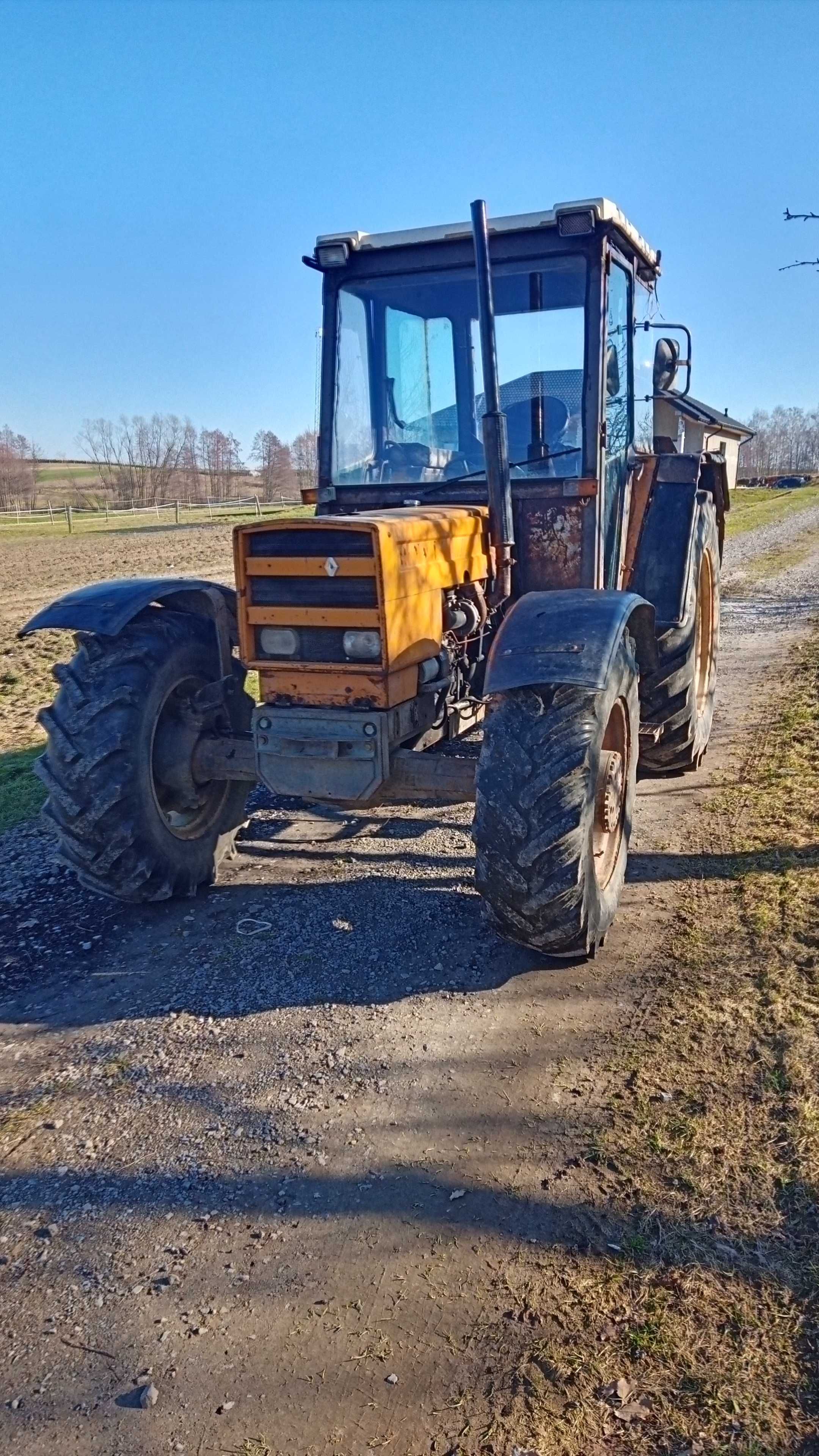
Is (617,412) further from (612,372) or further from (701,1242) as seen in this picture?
(701,1242)

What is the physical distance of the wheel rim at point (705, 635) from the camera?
641 centimetres

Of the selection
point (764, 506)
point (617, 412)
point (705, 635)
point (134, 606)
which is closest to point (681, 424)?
point (705, 635)

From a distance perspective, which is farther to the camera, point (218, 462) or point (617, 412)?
point (218, 462)

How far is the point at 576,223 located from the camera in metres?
4.46

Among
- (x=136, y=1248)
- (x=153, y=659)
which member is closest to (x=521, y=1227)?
(x=136, y=1248)

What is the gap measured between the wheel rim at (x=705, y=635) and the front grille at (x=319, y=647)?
2.82 m

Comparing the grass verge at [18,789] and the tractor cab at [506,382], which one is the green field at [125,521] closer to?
the grass verge at [18,789]

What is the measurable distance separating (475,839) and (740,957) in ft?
4.03

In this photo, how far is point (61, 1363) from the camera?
233cm

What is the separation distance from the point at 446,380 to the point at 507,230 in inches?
28.6

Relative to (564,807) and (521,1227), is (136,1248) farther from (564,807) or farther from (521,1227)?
(564,807)

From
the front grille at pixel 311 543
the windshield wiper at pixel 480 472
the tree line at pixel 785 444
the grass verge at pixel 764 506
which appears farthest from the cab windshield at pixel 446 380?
the tree line at pixel 785 444

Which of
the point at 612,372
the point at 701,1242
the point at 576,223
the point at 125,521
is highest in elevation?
the point at 576,223

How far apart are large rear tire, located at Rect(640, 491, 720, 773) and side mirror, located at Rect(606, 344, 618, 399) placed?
37.9 inches
